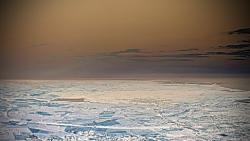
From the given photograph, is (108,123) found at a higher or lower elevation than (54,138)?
higher

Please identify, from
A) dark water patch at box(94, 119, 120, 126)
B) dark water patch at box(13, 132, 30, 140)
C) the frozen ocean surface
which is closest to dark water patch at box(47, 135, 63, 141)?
the frozen ocean surface

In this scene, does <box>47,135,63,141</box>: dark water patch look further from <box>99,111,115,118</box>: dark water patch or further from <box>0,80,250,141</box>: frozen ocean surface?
<box>99,111,115,118</box>: dark water patch

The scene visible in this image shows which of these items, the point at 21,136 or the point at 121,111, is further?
the point at 21,136

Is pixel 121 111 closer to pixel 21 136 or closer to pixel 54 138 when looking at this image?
pixel 54 138

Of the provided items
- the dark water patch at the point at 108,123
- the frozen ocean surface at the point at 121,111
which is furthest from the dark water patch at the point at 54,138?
the dark water patch at the point at 108,123

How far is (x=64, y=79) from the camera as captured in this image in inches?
107

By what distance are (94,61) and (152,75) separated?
1.58 feet

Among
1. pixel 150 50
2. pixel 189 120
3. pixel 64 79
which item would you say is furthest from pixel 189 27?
pixel 64 79

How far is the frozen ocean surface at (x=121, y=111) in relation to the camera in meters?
2.49

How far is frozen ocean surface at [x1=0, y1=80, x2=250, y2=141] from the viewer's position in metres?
2.49

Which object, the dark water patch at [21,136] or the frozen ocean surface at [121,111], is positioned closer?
the frozen ocean surface at [121,111]

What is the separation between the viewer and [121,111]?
2.60 metres

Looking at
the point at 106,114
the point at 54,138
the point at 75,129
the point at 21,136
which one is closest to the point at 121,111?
the point at 106,114

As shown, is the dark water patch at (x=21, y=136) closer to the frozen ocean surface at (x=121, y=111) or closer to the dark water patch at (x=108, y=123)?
the frozen ocean surface at (x=121, y=111)
